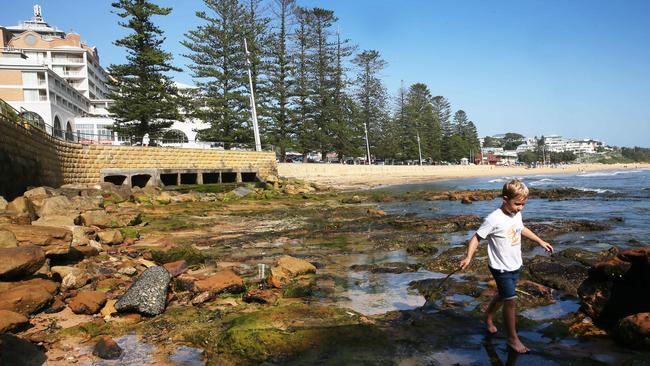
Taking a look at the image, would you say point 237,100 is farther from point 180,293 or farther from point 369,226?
point 180,293

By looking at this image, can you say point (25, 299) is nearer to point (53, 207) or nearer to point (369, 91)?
point (53, 207)

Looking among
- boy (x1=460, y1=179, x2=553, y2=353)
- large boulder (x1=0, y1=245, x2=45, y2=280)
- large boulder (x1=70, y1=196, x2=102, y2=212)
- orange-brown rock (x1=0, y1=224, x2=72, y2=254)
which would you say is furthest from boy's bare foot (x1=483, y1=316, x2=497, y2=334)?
large boulder (x1=70, y1=196, x2=102, y2=212)

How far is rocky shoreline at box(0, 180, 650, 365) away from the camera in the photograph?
13.0 ft

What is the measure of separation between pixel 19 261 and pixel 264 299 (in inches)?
123

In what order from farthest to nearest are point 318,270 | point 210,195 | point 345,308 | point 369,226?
point 210,195
point 369,226
point 318,270
point 345,308

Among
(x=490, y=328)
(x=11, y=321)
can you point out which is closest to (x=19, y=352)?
(x=11, y=321)

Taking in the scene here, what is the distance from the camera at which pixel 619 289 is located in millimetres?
4488

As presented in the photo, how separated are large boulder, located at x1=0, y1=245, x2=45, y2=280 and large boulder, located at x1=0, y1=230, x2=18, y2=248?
59 centimetres

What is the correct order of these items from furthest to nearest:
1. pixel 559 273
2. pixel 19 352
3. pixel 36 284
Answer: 1. pixel 559 273
2. pixel 36 284
3. pixel 19 352

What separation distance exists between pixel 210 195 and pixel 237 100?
18152 millimetres

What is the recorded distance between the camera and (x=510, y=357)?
381cm

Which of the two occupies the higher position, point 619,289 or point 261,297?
point 619,289

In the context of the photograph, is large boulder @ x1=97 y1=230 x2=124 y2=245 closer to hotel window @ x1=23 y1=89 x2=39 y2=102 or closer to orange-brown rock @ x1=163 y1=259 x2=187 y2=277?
orange-brown rock @ x1=163 y1=259 x2=187 y2=277

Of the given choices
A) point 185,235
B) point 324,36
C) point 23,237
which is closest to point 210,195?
point 185,235
